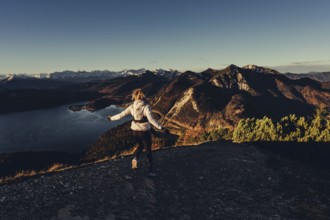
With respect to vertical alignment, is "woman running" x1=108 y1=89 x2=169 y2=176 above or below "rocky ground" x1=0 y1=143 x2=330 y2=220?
above

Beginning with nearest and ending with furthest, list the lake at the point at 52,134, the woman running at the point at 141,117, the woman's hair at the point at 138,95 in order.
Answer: the woman running at the point at 141,117, the woman's hair at the point at 138,95, the lake at the point at 52,134

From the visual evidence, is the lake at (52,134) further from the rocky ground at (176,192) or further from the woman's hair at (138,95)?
the woman's hair at (138,95)

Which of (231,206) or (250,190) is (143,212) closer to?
(231,206)

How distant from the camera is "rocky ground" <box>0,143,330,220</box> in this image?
420 inches

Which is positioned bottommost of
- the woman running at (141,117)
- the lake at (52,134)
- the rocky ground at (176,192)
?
the lake at (52,134)

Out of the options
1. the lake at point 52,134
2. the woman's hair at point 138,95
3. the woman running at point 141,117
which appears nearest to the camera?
the woman running at point 141,117

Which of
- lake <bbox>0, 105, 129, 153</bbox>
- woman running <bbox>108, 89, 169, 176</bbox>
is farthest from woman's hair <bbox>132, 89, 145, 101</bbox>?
lake <bbox>0, 105, 129, 153</bbox>

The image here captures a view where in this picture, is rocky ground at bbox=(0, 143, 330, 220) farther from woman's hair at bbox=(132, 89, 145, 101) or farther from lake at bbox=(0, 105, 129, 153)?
lake at bbox=(0, 105, 129, 153)

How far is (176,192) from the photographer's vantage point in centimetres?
1269

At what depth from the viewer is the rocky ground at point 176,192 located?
35.0ft

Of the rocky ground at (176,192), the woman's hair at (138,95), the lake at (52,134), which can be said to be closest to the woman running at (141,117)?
the woman's hair at (138,95)

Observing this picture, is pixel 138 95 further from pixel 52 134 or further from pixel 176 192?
pixel 52 134

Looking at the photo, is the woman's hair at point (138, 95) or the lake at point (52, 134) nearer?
the woman's hair at point (138, 95)

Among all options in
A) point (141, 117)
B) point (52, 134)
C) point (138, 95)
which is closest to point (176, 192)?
point (141, 117)
